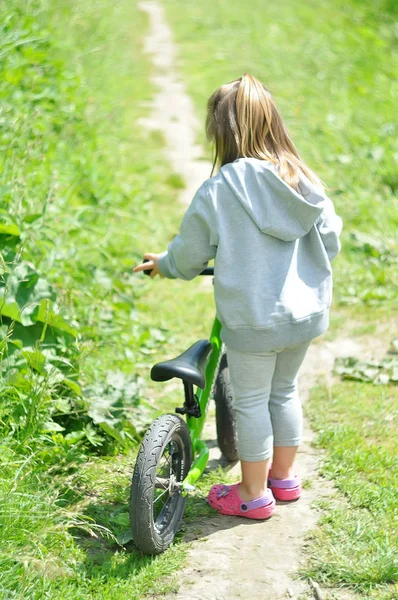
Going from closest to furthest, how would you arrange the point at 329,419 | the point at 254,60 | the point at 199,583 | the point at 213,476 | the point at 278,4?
the point at 199,583
the point at 213,476
the point at 329,419
the point at 254,60
the point at 278,4

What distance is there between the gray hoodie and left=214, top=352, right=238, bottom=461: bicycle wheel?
1.84ft

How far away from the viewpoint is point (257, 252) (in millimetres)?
2820

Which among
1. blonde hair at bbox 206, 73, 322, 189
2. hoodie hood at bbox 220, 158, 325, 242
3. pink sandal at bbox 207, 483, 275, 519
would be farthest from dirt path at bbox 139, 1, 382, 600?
blonde hair at bbox 206, 73, 322, 189

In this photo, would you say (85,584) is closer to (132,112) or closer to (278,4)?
(132,112)

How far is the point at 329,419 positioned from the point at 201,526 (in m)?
1.01

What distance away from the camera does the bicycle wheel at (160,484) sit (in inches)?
106

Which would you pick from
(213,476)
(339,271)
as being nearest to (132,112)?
(339,271)

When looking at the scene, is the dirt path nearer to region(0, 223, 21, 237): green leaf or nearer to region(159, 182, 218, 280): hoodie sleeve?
region(159, 182, 218, 280): hoodie sleeve

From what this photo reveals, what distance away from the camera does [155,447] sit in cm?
273

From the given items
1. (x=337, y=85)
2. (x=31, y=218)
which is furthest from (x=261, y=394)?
(x=337, y=85)

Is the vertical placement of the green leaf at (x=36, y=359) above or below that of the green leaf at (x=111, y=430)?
above

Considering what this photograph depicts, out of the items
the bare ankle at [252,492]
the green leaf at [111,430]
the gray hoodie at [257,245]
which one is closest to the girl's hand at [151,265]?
the gray hoodie at [257,245]

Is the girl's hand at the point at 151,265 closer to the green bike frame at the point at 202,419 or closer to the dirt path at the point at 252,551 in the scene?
the green bike frame at the point at 202,419

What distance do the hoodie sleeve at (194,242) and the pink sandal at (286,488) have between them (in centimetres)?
87
